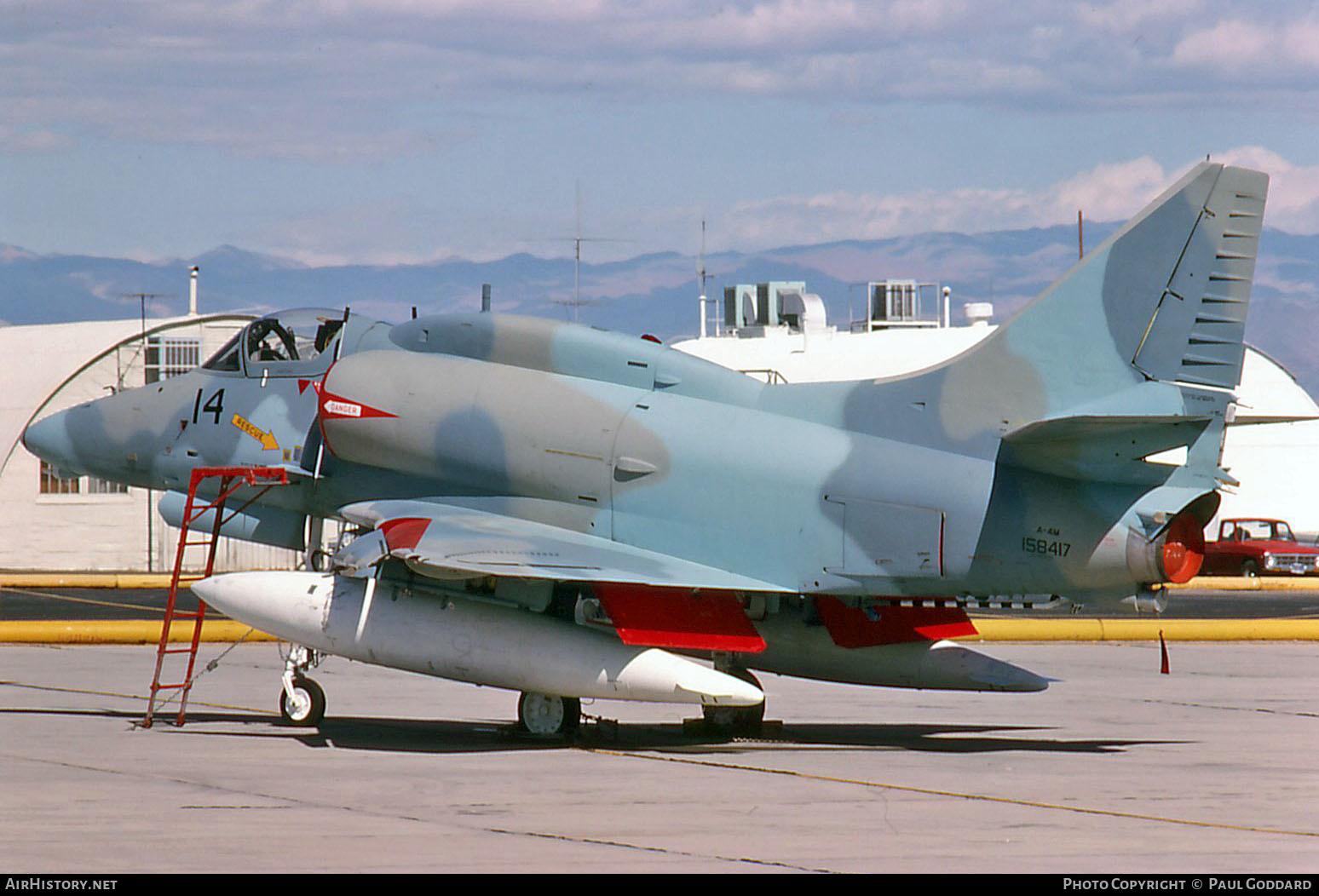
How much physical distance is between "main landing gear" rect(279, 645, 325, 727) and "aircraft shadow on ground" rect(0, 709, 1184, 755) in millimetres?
139

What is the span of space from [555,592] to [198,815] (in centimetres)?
472

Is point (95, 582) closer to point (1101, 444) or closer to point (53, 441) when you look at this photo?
point (53, 441)

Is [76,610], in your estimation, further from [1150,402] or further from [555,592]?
[1150,402]

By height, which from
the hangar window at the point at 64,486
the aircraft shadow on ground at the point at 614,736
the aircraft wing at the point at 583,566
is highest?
the aircraft wing at the point at 583,566

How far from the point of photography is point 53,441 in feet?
56.8

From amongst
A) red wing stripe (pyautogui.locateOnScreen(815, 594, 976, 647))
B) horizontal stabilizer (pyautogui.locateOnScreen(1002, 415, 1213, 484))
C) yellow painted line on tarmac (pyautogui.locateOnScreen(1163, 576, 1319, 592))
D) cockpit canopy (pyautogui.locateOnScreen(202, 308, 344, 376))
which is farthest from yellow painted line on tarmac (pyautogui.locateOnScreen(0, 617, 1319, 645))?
yellow painted line on tarmac (pyautogui.locateOnScreen(1163, 576, 1319, 592))

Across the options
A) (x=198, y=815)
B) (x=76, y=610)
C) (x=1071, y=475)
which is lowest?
(x=76, y=610)

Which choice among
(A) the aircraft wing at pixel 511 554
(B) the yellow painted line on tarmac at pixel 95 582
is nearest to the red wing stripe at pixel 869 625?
(A) the aircraft wing at pixel 511 554

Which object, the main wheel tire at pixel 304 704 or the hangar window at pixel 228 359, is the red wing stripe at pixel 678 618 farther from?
the hangar window at pixel 228 359

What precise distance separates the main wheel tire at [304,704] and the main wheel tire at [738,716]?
3467 millimetres

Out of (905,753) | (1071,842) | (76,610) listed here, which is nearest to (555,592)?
(905,753)

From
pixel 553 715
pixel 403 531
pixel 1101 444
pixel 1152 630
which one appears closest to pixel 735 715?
pixel 553 715

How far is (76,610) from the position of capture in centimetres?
2844

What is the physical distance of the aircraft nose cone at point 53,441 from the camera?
679 inches
